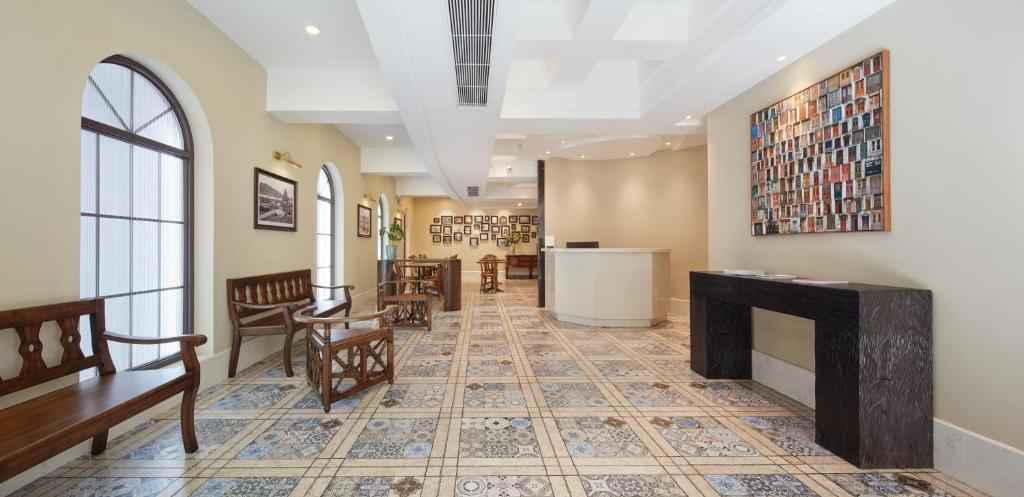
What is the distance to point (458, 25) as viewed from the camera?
249cm

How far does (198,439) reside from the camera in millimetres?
2375

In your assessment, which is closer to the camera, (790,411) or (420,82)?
(790,411)

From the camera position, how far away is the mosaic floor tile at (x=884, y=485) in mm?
1866

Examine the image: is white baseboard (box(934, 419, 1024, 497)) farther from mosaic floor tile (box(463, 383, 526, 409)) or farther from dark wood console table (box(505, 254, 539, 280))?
dark wood console table (box(505, 254, 539, 280))

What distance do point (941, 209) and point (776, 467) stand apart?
1.71 m

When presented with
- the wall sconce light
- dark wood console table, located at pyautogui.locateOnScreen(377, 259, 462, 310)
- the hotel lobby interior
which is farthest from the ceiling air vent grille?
dark wood console table, located at pyautogui.locateOnScreen(377, 259, 462, 310)

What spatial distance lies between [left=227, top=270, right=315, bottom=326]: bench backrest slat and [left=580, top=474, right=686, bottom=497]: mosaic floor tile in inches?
134

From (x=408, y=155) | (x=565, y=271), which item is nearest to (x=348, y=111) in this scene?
(x=408, y=155)

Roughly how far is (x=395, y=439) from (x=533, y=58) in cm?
315

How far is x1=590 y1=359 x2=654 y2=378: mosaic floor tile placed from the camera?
3.58 metres

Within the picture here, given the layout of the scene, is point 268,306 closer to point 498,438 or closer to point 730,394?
point 498,438

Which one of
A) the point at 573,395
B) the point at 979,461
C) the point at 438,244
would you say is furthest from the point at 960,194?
the point at 438,244

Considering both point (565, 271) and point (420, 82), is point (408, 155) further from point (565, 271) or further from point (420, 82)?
point (420, 82)

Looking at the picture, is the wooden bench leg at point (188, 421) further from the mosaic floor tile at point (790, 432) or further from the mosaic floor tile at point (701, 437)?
the mosaic floor tile at point (790, 432)
